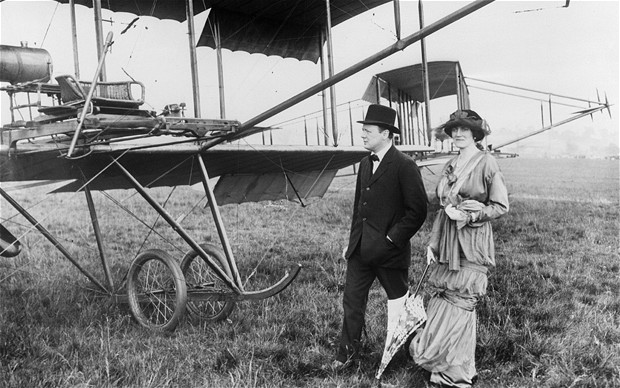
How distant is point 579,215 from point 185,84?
408 inches

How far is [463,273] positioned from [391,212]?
73 centimetres

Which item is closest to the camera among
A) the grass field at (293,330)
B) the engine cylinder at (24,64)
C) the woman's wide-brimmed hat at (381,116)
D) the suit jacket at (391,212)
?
the grass field at (293,330)

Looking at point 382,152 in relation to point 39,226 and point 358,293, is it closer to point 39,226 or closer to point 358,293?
point 358,293

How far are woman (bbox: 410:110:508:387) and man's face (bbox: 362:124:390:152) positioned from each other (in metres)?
0.53

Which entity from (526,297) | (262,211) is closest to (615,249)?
(526,297)

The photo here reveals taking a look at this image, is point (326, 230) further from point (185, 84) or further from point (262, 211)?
point (185, 84)

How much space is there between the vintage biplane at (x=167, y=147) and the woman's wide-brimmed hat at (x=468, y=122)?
626mm

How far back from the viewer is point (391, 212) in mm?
3840

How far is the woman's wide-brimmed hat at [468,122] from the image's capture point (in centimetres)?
348

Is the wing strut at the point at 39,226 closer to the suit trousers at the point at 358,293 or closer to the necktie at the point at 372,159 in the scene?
the suit trousers at the point at 358,293

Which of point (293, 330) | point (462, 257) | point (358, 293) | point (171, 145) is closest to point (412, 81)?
point (171, 145)

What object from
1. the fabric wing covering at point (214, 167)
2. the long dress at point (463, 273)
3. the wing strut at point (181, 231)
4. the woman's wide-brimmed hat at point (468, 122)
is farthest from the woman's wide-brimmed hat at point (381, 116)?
the wing strut at point (181, 231)

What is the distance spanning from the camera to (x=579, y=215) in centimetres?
1227

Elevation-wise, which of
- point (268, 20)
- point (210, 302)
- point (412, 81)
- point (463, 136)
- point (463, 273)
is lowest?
point (210, 302)
